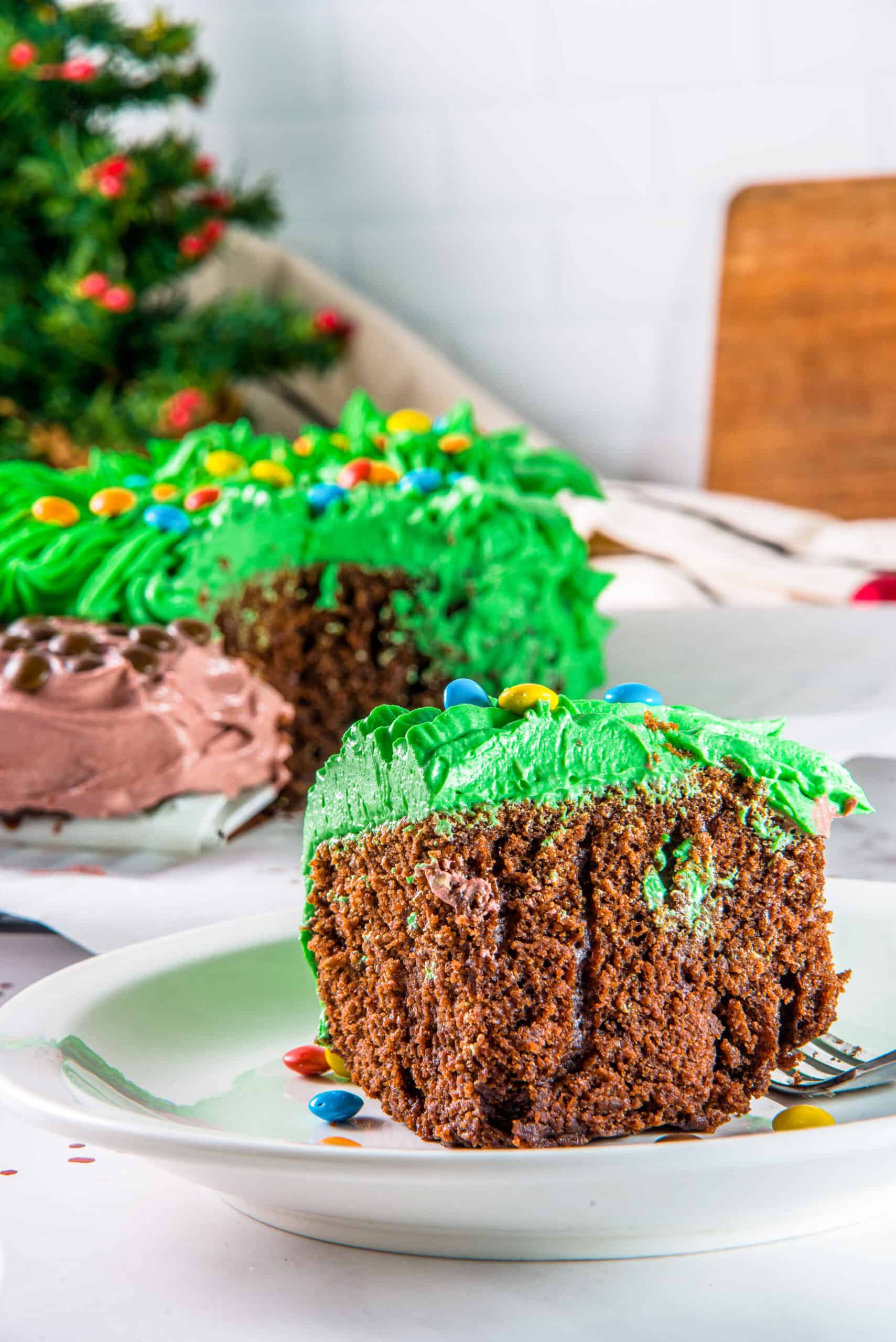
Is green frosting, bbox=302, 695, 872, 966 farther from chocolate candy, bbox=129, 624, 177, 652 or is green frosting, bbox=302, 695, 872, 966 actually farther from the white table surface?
chocolate candy, bbox=129, 624, 177, 652

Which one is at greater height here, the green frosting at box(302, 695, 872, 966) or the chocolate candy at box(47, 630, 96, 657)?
→ the green frosting at box(302, 695, 872, 966)

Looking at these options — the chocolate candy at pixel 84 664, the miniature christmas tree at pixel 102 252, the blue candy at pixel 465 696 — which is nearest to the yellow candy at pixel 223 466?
the chocolate candy at pixel 84 664

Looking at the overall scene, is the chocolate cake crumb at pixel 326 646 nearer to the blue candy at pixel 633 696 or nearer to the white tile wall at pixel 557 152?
the blue candy at pixel 633 696

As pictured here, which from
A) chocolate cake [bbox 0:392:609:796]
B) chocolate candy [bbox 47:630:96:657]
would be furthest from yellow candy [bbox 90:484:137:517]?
chocolate candy [bbox 47:630:96:657]

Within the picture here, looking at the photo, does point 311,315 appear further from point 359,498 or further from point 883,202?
point 359,498

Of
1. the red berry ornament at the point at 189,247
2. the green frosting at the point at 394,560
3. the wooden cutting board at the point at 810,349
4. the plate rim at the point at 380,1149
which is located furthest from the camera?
the wooden cutting board at the point at 810,349

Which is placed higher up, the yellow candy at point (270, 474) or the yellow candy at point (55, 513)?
the yellow candy at point (270, 474)

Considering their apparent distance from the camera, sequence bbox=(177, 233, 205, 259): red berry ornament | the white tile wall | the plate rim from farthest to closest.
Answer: the white tile wall → bbox=(177, 233, 205, 259): red berry ornament → the plate rim
